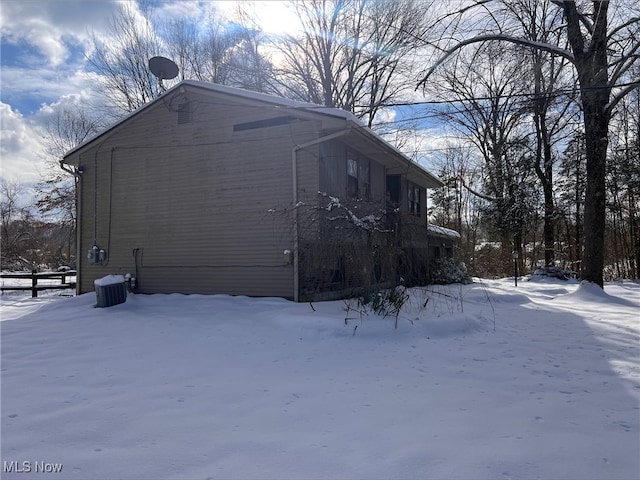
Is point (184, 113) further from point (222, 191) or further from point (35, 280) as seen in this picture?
point (35, 280)

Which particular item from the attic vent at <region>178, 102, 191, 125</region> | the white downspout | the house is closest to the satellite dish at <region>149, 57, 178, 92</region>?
the house

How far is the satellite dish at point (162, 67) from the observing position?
1094 cm

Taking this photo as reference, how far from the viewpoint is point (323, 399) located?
142 inches

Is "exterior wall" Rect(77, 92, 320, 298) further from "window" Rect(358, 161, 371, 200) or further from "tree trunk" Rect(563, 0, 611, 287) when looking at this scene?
"tree trunk" Rect(563, 0, 611, 287)

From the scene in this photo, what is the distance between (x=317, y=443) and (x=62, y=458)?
1640mm

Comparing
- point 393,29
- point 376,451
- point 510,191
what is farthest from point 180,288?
point 510,191

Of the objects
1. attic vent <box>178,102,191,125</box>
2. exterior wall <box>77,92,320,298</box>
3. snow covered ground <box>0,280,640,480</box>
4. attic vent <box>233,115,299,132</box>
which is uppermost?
attic vent <box>178,102,191,125</box>

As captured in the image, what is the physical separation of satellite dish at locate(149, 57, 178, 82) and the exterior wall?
1104 millimetres

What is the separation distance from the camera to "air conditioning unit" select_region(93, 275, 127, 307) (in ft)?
28.5

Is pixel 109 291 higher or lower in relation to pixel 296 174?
lower

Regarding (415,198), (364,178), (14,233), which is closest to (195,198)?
(364,178)

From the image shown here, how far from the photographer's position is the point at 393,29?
67.1 feet

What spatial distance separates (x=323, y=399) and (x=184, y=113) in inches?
351

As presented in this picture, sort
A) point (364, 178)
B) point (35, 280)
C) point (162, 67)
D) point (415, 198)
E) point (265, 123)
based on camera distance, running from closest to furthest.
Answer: point (265, 123)
point (162, 67)
point (364, 178)
point (35, 280)
point (415, 198)
